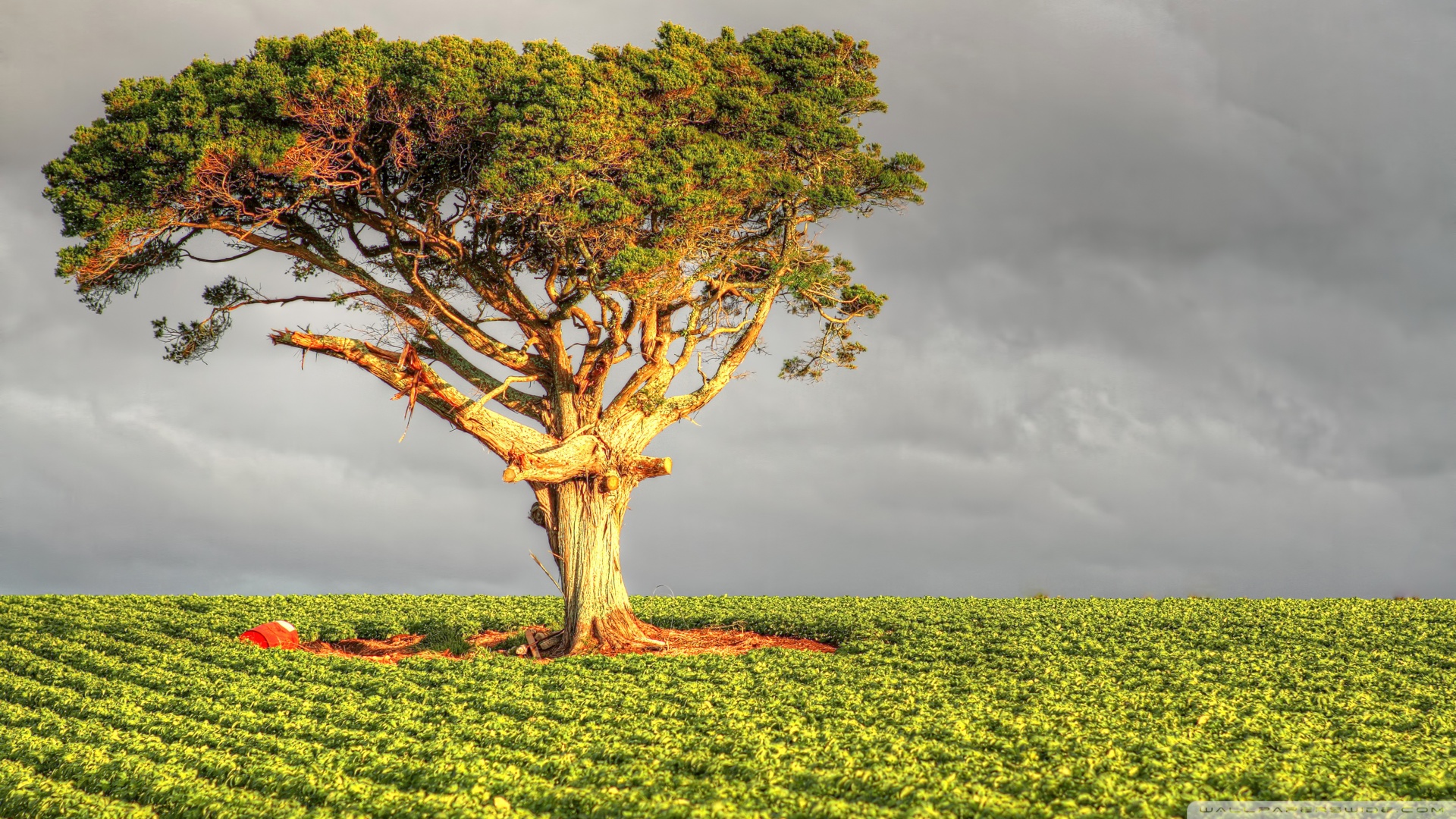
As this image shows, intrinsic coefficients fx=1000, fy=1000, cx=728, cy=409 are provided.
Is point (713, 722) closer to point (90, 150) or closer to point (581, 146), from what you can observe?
point (581, 146)

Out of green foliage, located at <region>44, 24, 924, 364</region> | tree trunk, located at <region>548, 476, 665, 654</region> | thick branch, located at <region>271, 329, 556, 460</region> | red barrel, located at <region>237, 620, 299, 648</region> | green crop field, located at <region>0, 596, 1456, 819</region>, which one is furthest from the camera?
red barrel, located at <region>237, 620, 299, 648</region>

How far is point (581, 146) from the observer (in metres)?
14.6

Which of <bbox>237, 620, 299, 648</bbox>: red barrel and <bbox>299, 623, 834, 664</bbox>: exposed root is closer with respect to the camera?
<bbox>299, 623, 834, 664</bbox>: exposed root

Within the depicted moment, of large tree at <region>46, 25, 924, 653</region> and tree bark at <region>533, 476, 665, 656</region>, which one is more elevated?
large tree at <region>46, 25, 924, 653</region>

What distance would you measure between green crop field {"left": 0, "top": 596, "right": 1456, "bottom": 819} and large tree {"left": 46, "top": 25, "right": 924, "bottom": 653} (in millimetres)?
4196

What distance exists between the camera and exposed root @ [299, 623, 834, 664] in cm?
1689

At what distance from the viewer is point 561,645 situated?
17.4 m

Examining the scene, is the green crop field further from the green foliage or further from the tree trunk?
the green foliage

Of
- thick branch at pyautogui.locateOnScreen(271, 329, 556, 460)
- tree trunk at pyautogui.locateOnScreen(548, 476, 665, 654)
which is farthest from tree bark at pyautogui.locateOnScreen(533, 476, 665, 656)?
thick branch at pyautogui.locateOnScreen(271, 329, 556, 460)

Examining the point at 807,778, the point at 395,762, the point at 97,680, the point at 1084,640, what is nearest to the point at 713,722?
the point at 807,778

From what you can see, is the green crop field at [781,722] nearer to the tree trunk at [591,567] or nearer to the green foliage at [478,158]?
the tree trunk at [591,567]

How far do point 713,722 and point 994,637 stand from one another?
7.22 metres

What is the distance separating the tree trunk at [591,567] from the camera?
17.1 metres

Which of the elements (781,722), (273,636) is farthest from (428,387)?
(781,722)
